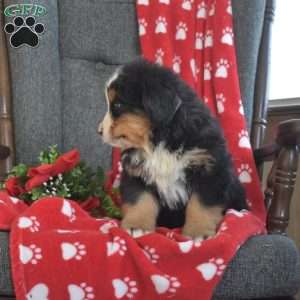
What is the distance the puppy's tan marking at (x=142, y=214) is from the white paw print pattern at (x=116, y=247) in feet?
0.64

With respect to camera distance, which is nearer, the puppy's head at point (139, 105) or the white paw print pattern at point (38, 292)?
the white paw print pattern at point (38, 292)

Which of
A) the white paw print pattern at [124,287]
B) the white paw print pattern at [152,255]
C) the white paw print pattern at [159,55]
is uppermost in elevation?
the white paw print pattern at [159,55]

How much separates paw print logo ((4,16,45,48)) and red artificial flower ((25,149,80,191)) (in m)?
0.53

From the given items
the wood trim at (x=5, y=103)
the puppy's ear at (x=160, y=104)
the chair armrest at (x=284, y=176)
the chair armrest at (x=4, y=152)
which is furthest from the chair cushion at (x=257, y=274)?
the wood trim at (x=5, y=103)

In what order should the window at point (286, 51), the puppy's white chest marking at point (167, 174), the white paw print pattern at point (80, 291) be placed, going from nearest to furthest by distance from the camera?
the white paw print pattern at point (80, 291) < the puppy's white chest marking at point (167, 174) < the window at point (286, 51)

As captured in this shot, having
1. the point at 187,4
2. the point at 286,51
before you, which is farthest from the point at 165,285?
the point at 286,51

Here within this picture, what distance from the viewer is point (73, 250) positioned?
3.28ft

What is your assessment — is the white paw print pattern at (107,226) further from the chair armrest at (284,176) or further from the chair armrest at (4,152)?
the chair armrest at (4,152)

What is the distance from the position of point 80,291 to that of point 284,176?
2.09 ft

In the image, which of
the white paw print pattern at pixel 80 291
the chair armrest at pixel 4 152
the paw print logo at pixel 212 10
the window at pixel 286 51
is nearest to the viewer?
the white paw print pattern at pixel 80 291

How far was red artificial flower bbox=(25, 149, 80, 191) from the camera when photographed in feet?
4.78

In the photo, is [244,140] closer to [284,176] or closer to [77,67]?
[284,176]

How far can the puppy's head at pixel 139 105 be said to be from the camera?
124 cm

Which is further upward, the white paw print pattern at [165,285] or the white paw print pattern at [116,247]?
the white paw print pattern at [116,247]
